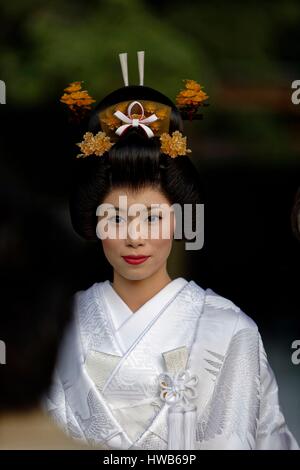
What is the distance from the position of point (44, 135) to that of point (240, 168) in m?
→ 0.86

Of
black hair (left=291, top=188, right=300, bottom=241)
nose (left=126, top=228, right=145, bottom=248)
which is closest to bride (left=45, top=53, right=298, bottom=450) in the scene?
nose (left=126, top=228, right=145, bottom=248)

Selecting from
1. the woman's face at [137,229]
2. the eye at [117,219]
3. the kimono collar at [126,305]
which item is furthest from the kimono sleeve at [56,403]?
the eye at [117,219]

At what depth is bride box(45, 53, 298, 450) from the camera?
251 cm

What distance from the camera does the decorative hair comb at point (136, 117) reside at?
2.54 meters

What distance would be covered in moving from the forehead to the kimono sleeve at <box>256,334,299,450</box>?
541 millimetres

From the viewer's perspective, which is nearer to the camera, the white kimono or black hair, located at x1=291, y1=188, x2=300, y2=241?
the white kimono

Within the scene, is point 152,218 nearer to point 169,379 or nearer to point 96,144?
point 96,144

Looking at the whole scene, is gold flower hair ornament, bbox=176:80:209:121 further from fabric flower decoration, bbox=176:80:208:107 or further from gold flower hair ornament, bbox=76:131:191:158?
gold flower hair ornament, bbox=76:131:191:158

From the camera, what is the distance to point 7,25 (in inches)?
154

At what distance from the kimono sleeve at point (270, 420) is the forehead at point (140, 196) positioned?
54 centimetres

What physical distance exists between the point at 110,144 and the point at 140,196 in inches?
7.2

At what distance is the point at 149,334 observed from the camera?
2.57 metres

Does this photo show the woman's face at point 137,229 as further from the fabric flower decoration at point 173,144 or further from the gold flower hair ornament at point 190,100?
the gold flower hair ornament at point 190,100

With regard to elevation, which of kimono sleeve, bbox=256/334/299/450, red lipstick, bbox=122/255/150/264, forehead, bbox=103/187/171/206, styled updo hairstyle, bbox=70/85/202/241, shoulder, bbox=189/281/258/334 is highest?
styled updo hairstyle, bbox=70/85/202/241
